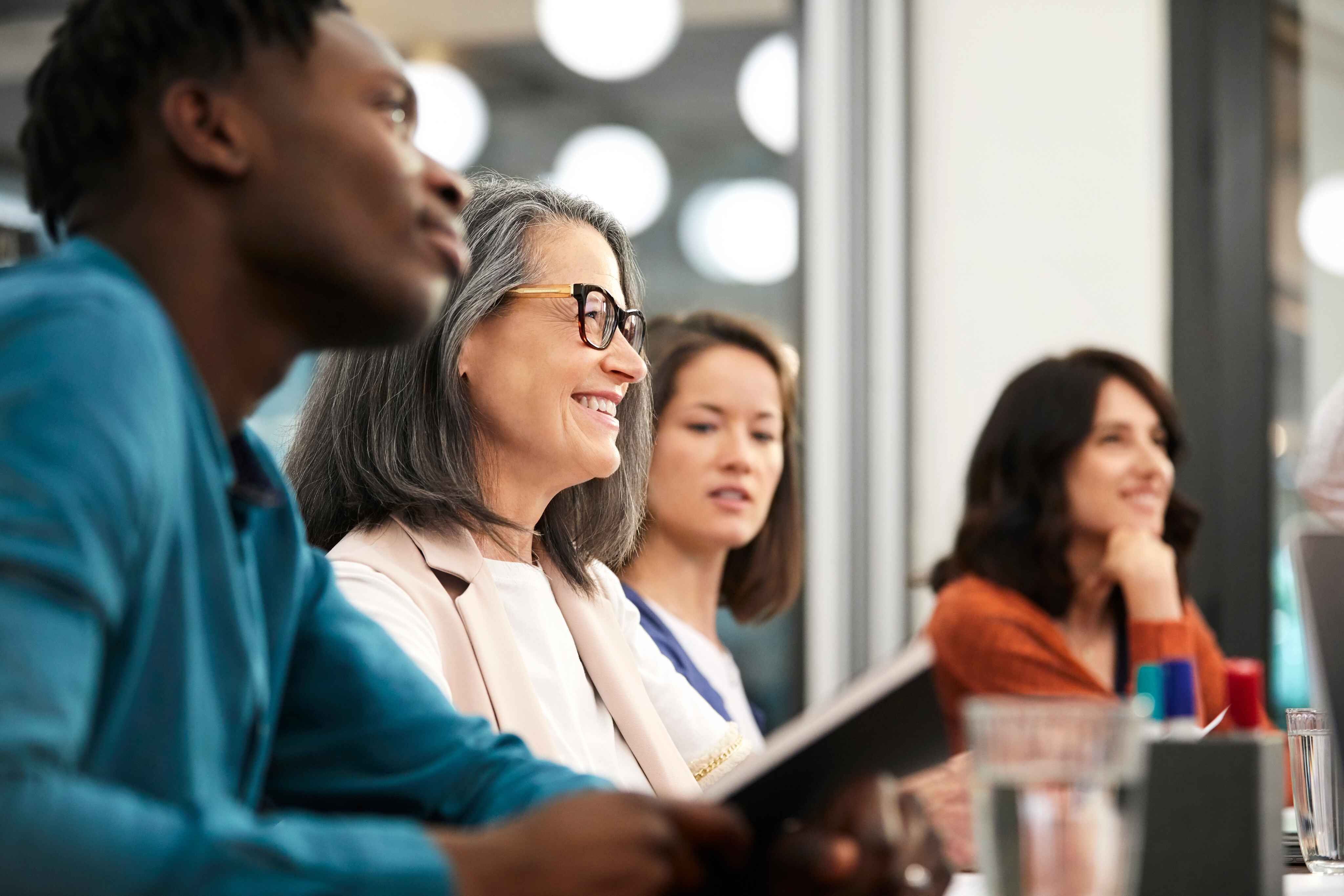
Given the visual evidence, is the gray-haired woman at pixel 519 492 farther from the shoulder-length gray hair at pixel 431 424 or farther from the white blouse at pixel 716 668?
the white blouse at pixel 716 668

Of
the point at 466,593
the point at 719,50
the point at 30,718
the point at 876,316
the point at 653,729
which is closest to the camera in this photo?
the point at 30,718

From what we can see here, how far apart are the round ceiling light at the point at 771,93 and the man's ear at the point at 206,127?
12.1 feet

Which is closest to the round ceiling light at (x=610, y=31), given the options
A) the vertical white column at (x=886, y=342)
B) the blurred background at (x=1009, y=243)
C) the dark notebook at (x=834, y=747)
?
the blurred background at (x=1009, y=243)

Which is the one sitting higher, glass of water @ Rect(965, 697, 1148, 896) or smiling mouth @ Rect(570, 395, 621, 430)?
smiling mouth @ Rect(570, 395, 621, 430)

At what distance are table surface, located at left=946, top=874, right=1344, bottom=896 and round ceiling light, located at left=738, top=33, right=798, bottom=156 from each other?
335 cm

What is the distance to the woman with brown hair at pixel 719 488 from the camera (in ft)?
9.38

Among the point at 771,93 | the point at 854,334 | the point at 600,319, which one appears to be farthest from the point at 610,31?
the point at 600,319

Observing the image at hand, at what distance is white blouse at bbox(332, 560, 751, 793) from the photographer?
1.48 meters

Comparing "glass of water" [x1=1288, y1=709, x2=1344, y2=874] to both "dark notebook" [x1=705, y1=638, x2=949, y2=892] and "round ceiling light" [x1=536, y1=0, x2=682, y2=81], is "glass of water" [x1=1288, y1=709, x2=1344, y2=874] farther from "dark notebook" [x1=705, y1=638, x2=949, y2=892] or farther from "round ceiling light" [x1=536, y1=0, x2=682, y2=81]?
"round ceiling light" [x1=536, y1=0, x2=682, y2=81]

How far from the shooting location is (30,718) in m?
0.60

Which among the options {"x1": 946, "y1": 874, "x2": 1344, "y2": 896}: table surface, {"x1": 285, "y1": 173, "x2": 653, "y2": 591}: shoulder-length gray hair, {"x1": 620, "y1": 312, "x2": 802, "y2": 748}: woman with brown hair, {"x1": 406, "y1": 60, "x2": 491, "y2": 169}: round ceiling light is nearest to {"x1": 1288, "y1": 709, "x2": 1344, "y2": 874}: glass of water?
{"x1": 946, "y1": 874, "x2": 1344, "y2": 896}: table surface

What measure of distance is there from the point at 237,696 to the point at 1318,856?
3.40ft

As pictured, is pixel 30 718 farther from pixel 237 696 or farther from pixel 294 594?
Answer: pixel 294 594

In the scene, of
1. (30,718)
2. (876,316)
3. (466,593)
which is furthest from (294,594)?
(876,316)
